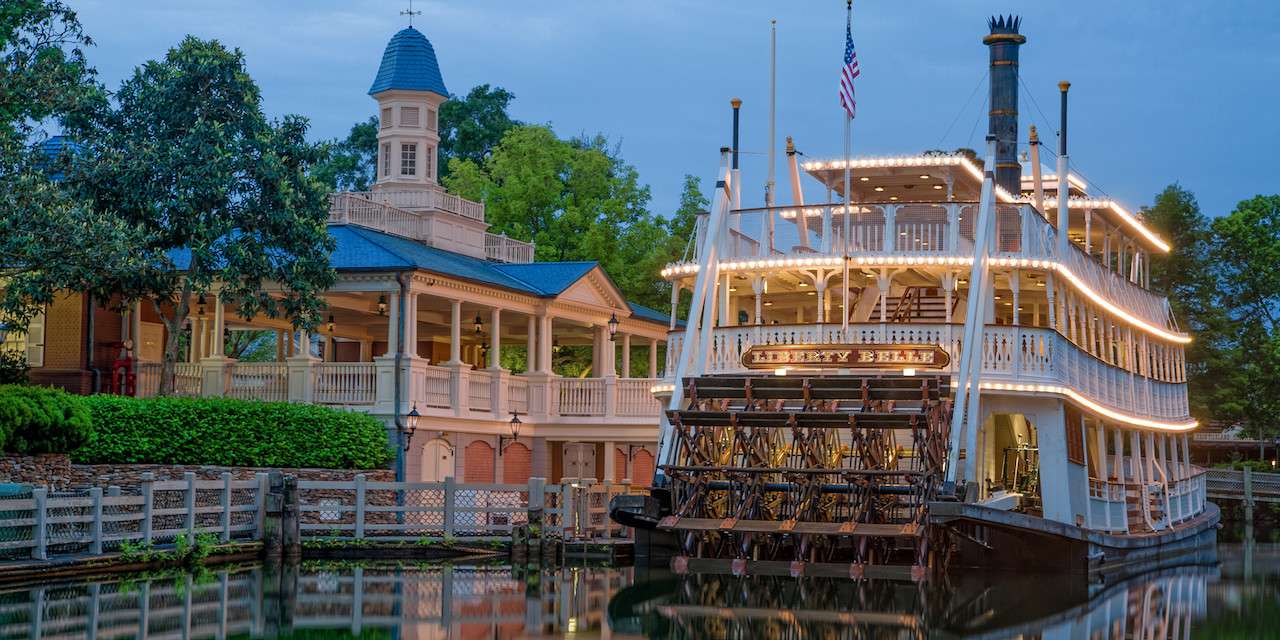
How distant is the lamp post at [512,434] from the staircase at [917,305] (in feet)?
25.1

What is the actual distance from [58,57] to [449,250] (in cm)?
1089

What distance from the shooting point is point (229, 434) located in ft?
95.3

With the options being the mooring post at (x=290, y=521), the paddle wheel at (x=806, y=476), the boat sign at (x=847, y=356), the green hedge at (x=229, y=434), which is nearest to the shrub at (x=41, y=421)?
the green hedge at (x=229, y=434)

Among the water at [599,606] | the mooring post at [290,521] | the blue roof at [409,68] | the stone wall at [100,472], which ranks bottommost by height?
the water at [599,606]

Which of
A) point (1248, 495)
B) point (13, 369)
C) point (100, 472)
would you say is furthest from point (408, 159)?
point (1248, 495)

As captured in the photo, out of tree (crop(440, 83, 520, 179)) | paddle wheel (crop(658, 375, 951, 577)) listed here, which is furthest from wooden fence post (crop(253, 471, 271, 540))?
tree (crop(440, 83, 520, 179))

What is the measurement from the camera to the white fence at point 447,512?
1078 inches

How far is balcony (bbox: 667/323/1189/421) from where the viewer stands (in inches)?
1024

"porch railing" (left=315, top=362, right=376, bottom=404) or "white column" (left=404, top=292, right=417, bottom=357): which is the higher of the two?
"white column" (left=404, top=292, right=417, bottom=357)

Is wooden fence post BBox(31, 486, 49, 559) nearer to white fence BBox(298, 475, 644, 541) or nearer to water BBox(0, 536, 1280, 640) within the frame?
water BBox(0, 536, 1280, 640)

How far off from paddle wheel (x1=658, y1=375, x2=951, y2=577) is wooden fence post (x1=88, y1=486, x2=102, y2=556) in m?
7.45

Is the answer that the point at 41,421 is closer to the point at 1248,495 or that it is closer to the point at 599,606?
the point at 599,606

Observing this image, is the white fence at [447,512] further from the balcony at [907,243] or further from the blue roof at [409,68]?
the blue roof at [409,68]

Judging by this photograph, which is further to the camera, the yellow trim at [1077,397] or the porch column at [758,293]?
the porch column at [758,293]
